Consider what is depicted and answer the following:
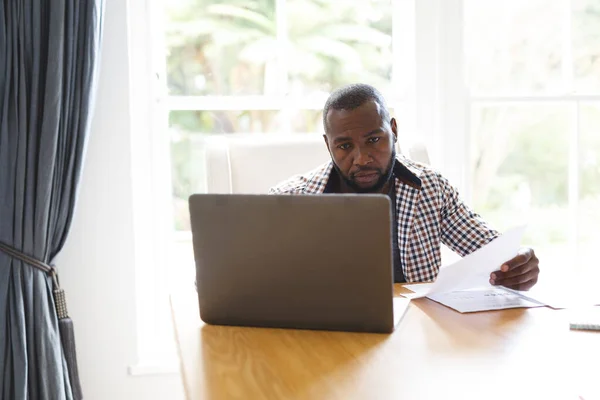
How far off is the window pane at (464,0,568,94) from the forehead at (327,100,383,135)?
1.11 metres

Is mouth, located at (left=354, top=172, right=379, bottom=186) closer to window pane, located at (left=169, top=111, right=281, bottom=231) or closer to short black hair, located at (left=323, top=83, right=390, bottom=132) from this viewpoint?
short black hair, located at (left=323, top=83, right=390, bottom=132)

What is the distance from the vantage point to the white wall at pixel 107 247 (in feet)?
7.87

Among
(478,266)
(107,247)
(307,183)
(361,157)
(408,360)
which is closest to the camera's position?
(408,360)

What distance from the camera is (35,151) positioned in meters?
2.23

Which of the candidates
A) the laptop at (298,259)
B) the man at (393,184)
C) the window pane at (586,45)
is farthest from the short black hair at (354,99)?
the window pane at (586,45)

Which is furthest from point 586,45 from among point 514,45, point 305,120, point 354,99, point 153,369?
point 153,369

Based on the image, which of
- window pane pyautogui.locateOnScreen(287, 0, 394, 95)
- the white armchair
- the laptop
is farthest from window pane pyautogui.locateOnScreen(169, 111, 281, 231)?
the laptop

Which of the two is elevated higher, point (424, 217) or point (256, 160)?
point (256, 160)

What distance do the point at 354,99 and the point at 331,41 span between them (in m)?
0.98

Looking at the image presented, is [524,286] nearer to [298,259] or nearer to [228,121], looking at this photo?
[298,259]

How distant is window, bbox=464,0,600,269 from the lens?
8.95 ft

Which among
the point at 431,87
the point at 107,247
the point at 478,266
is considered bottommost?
the point at 107,247

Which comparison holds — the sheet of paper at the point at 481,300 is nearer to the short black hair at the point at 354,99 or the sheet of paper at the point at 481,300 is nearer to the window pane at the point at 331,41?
the short black hair at the point at 354,99

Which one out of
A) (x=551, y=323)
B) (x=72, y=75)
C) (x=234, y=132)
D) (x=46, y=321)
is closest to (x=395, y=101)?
(x=234, y=132)
